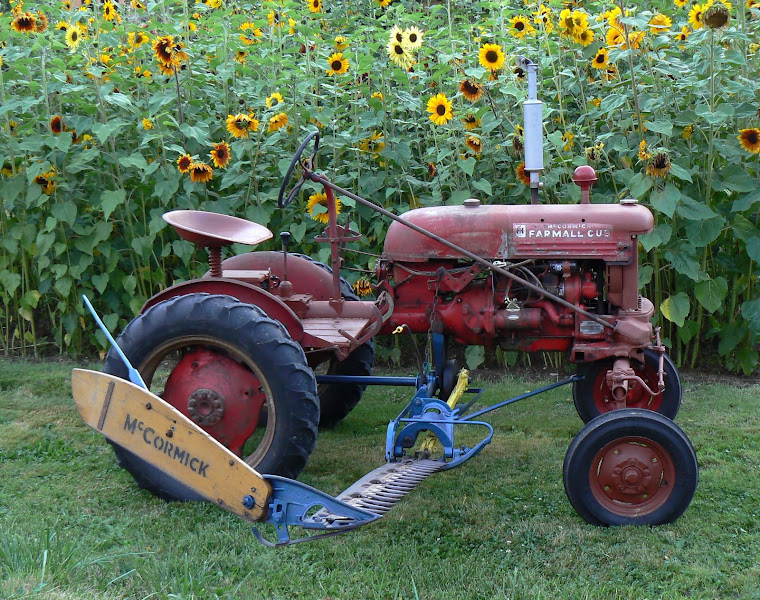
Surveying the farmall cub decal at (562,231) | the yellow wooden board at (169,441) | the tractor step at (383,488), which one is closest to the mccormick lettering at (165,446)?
the yellow wooden board at (169,441)

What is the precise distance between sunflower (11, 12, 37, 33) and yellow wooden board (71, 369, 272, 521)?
Answer: 3391 millimetres

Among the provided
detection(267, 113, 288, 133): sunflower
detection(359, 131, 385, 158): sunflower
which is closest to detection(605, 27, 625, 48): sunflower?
detection(359, 131, 385, 158): sunflower

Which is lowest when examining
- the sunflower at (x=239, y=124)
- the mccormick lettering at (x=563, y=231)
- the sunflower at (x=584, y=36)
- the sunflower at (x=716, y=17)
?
the mccormick lettering at (x=563, y=231)

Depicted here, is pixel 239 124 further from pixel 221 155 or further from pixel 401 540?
pixel 401 540

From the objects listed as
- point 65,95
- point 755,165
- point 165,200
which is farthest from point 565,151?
point 65,95

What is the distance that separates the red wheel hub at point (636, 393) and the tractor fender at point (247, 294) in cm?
154

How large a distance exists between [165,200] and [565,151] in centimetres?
261

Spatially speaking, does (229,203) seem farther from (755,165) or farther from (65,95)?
(755,165)

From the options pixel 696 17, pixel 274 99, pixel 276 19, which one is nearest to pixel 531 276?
pixel 696 17

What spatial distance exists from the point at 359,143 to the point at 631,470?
3.27 m

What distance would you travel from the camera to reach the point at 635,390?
13.6 feet

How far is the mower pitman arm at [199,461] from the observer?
112 inches

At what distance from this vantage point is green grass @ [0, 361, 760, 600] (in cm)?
278

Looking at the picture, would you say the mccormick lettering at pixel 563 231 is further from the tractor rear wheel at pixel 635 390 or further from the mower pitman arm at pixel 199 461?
the mower pitman arm at pixel 199 461
